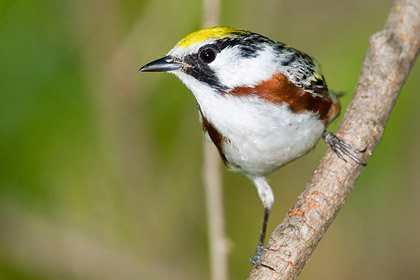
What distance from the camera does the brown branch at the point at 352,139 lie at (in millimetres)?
4254

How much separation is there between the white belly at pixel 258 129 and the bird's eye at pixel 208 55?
28cm

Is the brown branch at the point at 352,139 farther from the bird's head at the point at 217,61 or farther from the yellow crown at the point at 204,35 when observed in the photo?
the yellow crown at the point at 204,35

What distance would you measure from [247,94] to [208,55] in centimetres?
40

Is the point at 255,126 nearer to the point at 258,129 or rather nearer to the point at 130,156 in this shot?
the point at 258,129

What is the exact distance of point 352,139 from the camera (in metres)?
5.07

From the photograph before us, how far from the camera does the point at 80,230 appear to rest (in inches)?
289

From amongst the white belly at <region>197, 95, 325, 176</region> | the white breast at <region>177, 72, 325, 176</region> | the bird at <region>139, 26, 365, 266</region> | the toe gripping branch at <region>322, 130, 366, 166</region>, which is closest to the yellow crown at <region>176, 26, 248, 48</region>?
the bird at <region>139, 26, 365, 266</region>

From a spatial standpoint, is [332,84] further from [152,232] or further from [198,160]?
[152,232]

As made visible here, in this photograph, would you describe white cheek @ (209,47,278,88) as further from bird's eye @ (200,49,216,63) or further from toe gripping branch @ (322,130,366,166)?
toe gripping branch @ (322,130,366,166)

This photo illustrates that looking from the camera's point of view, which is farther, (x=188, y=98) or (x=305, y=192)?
(x=188, y=98)

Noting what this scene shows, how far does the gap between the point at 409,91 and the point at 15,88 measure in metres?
3.98

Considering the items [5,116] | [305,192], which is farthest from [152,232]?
[305,192]

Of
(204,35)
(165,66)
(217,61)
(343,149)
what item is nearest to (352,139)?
(343,149)

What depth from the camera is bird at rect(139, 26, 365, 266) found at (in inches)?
190
